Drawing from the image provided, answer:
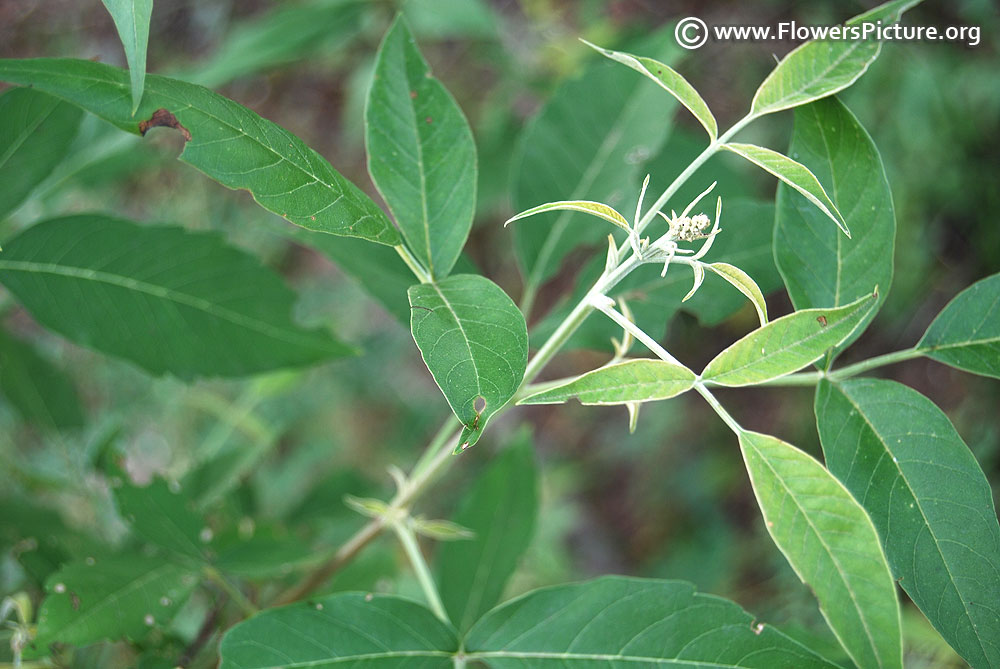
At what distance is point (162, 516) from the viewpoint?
767mm

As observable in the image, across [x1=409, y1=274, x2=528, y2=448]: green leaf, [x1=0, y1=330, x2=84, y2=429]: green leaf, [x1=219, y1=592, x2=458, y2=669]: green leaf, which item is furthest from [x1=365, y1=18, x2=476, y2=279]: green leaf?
[x1=0, y1=330, x2=84, y2=429]: green leaf

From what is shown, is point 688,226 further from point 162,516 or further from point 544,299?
point 544,299

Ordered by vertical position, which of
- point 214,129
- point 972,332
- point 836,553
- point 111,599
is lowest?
point 111,599

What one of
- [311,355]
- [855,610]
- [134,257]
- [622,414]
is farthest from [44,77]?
[622,414]

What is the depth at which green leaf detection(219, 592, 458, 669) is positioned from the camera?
0.59m

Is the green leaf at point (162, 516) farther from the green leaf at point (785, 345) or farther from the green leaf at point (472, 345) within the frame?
the green leaf at point (785, 345)

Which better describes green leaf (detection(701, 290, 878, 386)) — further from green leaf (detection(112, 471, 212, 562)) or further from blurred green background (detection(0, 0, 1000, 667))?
blurred green background (detection(0, 0, 1000, 667))

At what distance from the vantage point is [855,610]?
451 mm

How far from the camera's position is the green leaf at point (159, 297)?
→ 2.42 ft


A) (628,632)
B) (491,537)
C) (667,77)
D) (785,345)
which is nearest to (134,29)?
(667,77)

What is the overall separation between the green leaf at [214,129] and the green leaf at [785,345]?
29 centimetres

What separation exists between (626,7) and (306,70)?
106 centimetres

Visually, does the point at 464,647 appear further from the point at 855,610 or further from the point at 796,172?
the point at 796,172

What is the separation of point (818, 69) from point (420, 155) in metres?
0.33
